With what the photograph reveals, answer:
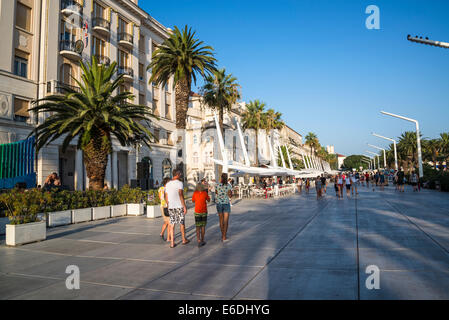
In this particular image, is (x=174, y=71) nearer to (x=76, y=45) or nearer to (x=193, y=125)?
(x=76, y=45)

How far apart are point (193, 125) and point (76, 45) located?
77.4 ft

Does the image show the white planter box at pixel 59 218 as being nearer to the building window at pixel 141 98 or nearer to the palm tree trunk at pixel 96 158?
the palm tree trunk at pixel 96 158

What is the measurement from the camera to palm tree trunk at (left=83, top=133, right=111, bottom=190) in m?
14.8

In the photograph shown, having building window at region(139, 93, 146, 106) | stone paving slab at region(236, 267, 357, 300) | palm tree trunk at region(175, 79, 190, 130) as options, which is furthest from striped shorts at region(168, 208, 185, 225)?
building window at region(139, 93, 146, 106)

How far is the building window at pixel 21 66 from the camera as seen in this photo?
20.8m

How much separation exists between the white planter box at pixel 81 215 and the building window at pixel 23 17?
16607 mm

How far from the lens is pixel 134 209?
1447 centimetres

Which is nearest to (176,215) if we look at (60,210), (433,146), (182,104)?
(60,210)

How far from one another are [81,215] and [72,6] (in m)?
20.1

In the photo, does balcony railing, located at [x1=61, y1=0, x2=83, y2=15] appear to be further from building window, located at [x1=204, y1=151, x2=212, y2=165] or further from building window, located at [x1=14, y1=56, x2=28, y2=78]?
building window, located at [x1=204, y1=151, x2=212, y2=165]

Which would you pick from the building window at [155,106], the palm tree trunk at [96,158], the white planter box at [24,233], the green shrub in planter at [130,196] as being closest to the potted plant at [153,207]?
the green shrub in planter at [130,196]

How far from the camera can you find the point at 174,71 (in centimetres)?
2284

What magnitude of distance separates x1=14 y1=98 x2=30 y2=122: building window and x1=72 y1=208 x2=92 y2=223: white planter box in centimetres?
1221
